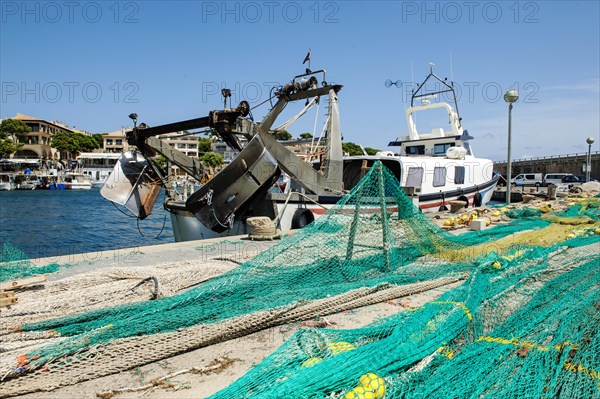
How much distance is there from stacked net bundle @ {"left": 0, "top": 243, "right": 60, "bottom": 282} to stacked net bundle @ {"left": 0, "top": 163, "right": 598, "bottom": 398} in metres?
2.77

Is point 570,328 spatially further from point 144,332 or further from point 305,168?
point 305,168

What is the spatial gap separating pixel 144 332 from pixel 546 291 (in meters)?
4.09

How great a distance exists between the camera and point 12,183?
2977 inches

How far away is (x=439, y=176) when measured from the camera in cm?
1703

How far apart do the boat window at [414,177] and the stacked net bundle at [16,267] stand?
11724 mm

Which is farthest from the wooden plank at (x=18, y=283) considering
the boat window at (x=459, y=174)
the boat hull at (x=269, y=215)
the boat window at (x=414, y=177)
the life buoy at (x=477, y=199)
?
the life buoy at (x=477, y=199)

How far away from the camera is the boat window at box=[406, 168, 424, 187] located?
15.6m

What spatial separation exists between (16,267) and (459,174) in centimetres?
1618

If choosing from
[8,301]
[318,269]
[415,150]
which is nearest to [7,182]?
[415,150]

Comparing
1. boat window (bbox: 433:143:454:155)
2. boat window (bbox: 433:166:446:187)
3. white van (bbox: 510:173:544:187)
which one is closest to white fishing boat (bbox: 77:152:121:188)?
white van (bbox: 510:173:544:187)

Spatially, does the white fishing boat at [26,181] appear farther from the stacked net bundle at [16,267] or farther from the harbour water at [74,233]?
the stacked net bundle at [16,267]

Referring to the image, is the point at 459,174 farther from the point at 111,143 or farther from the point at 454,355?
the point at 111,143

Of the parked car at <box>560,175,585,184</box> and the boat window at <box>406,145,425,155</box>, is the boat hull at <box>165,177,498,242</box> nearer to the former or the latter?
the boat window at <box>406,145,425,155</box>

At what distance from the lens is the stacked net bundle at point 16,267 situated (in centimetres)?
620
